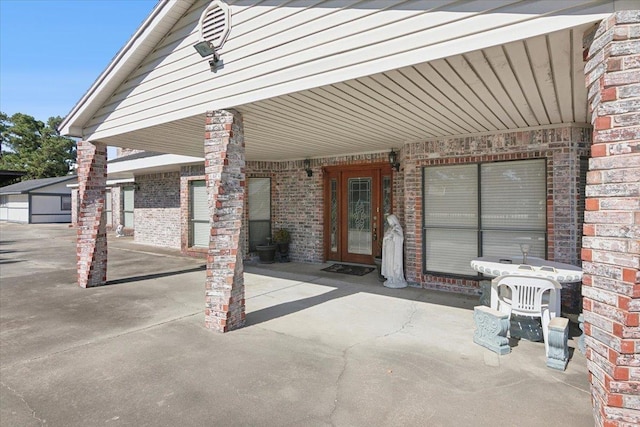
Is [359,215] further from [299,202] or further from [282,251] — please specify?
[282,251]

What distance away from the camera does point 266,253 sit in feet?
29.3

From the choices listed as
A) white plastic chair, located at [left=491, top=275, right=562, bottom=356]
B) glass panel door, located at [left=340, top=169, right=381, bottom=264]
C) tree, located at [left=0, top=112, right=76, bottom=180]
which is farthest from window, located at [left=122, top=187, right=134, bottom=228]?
tree, located at [left=0, top=112, right=76, bottom=180]

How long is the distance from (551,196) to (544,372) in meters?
3.01

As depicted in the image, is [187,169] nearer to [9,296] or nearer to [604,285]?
[9,296]

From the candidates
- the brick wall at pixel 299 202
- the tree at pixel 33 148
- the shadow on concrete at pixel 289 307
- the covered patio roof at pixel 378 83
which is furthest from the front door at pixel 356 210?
the tree at pixel 33 148

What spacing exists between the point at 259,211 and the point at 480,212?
5.76 meters

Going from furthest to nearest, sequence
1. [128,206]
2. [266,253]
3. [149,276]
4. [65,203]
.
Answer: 1. [65,203]
2. [128,206]
3. [266,253]
4. [149,276]

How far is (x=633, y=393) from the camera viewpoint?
197 centimetres

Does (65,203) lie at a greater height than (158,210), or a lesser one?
greater

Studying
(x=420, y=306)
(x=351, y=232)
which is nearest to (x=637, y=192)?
(x=420, y=306)

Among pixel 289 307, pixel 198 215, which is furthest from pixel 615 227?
pixel 198 215

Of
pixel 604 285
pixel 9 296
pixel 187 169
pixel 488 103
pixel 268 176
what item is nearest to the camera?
pixel 604 285

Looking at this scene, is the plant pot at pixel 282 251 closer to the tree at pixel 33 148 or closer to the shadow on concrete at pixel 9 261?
the shadow on concrete at pixel 9 261

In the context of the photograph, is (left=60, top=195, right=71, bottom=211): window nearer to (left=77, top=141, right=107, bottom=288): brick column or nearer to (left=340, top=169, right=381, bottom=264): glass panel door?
(left=77, top=141, right=107, bottom=288): brick column
